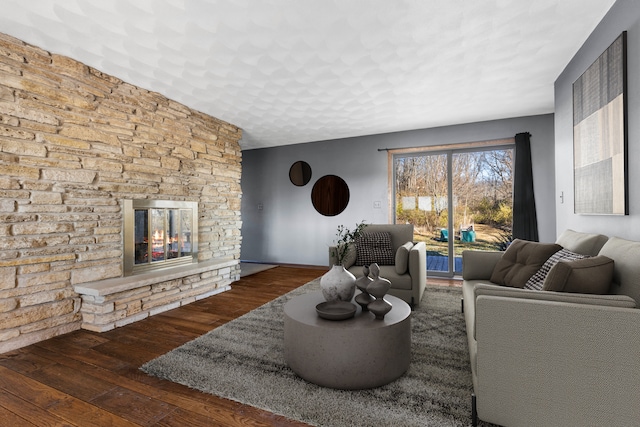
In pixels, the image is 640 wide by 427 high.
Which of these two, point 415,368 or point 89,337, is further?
point 89,337

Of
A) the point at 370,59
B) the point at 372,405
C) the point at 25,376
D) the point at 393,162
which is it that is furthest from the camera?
the point at 393,162

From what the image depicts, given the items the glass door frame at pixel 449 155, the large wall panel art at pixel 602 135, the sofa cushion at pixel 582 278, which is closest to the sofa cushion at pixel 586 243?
the large wall panel art at pixel 602 135

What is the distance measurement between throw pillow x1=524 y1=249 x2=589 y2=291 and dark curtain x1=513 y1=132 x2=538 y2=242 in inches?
102

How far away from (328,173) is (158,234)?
321cm

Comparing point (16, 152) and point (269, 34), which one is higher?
point (269, 34)

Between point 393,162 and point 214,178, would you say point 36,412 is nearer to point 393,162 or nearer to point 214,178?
point 214,178

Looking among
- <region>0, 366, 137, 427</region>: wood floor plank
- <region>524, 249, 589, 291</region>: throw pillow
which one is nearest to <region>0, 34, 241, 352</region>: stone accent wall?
<region>0, 366, 137, 427</region>: wood floor plank

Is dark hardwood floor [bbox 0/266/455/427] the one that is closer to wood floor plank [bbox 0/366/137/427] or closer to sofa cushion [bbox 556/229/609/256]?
wood floor plank [bbox 0/366/137/427]

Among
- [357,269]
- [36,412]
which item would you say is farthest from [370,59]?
[36,412]

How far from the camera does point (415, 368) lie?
2.00 meters

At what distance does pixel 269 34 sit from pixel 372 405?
8.52 feet

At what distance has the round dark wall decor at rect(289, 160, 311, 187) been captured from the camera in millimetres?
5969

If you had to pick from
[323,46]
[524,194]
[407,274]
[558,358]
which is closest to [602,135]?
[558,358]

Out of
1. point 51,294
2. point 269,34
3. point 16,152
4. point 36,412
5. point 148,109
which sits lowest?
point 36,412
